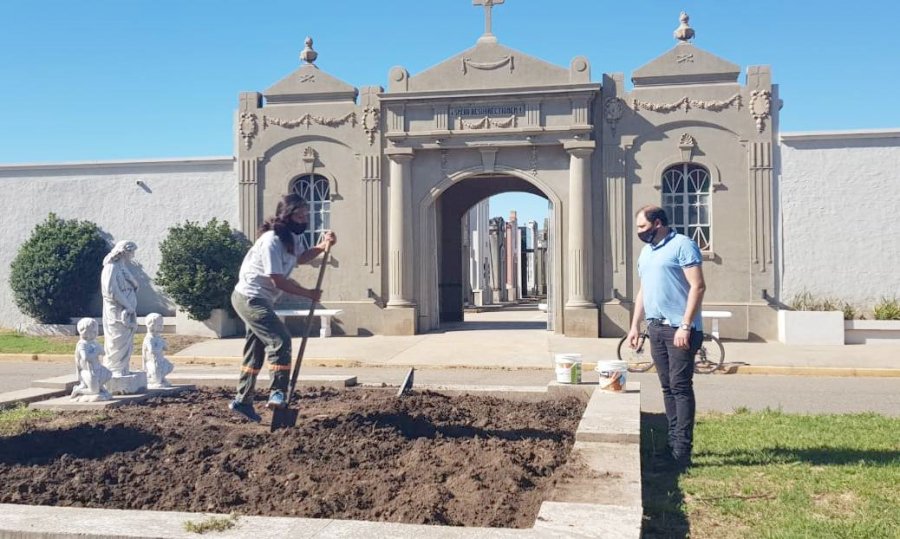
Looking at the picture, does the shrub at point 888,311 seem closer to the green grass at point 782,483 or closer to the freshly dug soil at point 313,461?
the green grass at point 782,483

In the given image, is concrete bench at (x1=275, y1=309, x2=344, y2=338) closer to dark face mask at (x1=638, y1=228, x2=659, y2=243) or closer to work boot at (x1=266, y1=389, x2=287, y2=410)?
work boot at (x1=266, y1=389, x2=287, y2=410)

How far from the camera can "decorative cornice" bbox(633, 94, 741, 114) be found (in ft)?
55.5

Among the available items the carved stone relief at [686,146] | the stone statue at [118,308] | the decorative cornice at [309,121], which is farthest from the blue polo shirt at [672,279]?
the decorative cornice at [309,121]

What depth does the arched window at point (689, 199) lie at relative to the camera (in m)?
17.2

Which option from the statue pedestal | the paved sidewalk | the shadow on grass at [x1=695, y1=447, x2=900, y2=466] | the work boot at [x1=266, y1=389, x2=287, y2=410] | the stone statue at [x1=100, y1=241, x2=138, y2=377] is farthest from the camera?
the paved sidewalk

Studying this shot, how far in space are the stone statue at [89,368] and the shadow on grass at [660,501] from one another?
16.0 ft

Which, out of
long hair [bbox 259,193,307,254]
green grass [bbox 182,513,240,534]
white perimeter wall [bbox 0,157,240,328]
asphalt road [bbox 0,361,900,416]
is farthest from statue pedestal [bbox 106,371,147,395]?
white perimeter wall [bbox 0,157,240,328]

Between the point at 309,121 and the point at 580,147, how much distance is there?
21.0ft

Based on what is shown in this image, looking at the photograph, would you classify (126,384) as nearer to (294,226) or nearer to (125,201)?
(294,226)

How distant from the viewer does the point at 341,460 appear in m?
4.89

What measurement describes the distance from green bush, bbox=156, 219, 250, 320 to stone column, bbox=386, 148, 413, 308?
3494 mm

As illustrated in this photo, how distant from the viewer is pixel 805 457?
568 cm

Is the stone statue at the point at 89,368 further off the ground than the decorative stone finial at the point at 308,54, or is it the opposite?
the decorative stone finial at the point at 308,54

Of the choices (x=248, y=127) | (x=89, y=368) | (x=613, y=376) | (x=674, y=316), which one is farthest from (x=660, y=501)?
(x=248, y=127)
